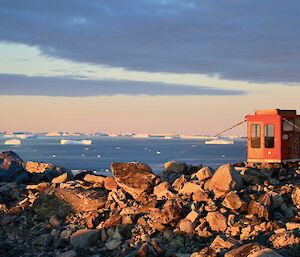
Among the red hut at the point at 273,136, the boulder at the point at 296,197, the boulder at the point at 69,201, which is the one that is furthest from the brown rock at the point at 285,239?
the red hut at the point at 273,136

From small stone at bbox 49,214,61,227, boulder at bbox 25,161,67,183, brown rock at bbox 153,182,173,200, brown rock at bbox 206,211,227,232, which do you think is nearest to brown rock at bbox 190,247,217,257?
brown rock at bbox 206,211,227,232

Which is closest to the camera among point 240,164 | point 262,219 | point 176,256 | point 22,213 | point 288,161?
point 176,256

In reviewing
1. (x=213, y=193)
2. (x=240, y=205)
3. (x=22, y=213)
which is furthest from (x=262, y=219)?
(x=22, y=213)

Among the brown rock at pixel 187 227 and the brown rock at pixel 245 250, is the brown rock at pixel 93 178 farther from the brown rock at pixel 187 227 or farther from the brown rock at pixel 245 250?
the brown rock at pixel 245 250

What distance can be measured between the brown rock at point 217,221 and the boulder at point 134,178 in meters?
3.62

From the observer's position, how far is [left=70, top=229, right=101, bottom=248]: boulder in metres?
17.1

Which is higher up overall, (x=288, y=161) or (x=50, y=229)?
(x=288, y=161)

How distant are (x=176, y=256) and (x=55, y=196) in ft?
22.3

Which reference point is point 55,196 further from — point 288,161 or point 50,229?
point 288,161

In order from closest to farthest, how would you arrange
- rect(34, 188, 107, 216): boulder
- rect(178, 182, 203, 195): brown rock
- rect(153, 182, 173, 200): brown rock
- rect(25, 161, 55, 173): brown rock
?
rect(178, 182, 203, 195): brown rock, rect(153, 182, 173, 200): brown rock, rect(34, 188, 107, 216): boulder, rect(25, 161, 55, 173): brown rock

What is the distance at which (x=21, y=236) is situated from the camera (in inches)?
743

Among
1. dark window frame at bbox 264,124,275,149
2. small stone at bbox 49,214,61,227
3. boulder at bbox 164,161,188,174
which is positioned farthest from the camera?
dark window frame at bbox 264,124,275,149

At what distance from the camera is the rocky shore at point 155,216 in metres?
15.7

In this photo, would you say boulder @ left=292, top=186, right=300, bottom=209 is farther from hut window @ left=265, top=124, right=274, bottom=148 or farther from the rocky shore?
hut window @ left=265, top=124, right=274, bottom=148
